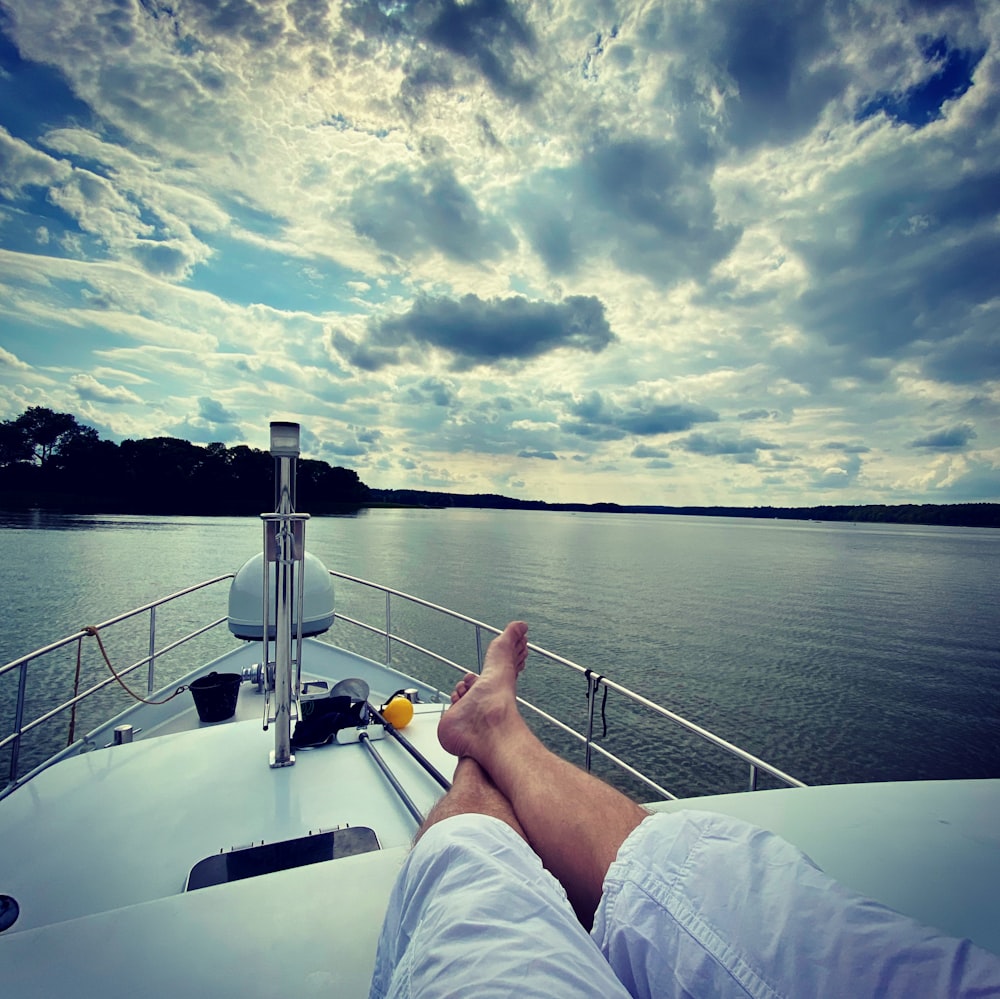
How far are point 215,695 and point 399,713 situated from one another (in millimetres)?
1326

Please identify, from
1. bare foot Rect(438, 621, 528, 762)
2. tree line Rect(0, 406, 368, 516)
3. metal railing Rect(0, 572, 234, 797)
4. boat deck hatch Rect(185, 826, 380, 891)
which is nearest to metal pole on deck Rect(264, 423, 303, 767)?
boat deck hatch Rect(185, 826, 380, 891)

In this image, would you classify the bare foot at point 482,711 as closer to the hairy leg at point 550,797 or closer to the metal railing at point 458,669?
the hairy leg at point 550,797

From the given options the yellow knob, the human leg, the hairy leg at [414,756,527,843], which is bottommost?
the yellow knob

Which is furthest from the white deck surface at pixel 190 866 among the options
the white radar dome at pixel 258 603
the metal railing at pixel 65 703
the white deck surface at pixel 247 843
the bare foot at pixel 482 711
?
the white radar dome at pixel 258 603

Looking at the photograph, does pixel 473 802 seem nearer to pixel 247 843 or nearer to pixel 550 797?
pixel 550 797

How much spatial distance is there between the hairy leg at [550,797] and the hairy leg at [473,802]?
0.06 feet

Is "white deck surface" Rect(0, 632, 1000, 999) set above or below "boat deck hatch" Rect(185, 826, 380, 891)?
above

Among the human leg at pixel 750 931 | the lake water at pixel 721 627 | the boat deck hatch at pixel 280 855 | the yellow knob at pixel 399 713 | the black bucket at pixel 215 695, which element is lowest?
the lake water at pixel 721 627

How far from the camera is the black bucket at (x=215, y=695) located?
9.88 ft

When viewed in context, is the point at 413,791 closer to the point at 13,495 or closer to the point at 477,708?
the point at 477,708

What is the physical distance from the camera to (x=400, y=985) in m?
0.69

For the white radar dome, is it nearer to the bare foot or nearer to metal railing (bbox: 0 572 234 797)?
metal railing (bbox: 0 572 234 797)

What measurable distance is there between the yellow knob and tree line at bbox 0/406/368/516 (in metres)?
47.7

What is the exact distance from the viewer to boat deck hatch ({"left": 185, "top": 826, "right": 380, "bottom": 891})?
1.47m
